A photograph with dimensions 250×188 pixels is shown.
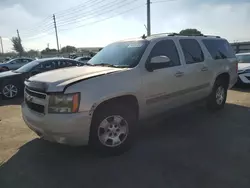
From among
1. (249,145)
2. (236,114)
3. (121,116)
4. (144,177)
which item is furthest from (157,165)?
(236,114)

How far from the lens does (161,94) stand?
4570 millimetres

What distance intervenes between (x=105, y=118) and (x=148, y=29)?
1726 cm

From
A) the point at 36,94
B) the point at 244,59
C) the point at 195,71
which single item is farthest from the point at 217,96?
the point at 244,59

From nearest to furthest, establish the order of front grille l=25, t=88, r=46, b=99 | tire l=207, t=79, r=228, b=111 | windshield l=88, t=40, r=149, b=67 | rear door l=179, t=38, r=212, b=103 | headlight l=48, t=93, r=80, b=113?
headlight l=48, t=93, r=80, b=113
front grille l=25, t=88, r=46, b=99
windshield l=88, t=40, r=149, b=67
rear door l=179, t=38, r=212, b=103
tire l=207, t=79, r=228, b=111

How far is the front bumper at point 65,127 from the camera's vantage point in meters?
3.43

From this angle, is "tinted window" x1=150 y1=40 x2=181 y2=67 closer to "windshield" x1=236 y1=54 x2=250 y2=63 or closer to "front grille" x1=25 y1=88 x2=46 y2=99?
"front grille" x1=25 y1=88 x2=46 y2=99

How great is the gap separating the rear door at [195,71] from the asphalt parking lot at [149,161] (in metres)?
0.73

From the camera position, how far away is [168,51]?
491 cm

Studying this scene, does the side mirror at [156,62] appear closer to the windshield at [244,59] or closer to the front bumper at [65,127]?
the front bumper at [65,127]

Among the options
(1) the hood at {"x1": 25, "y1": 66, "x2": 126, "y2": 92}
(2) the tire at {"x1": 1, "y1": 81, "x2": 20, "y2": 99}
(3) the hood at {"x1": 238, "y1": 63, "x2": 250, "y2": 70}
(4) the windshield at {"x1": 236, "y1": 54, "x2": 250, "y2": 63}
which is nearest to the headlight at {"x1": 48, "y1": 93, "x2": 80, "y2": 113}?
(1) the hood at {"x1": 25, "y1": 66, "x2": 126, "y2": 92}

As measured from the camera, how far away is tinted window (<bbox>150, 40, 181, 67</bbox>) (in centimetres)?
464

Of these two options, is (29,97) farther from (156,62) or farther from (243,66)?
(243,66)

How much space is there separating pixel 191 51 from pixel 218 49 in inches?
57.5

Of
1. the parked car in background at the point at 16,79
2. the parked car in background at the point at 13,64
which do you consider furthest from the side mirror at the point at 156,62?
the parked car in background at the point at 13,64
